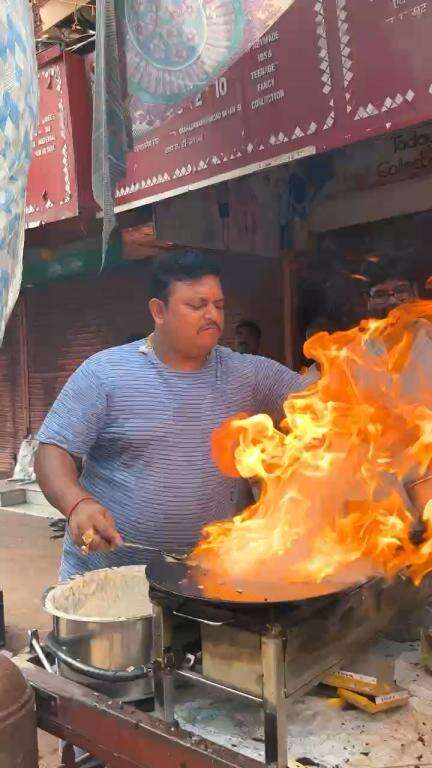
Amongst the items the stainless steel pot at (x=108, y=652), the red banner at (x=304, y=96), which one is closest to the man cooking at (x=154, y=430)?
the stainless steel pot at (x=108, y=652)

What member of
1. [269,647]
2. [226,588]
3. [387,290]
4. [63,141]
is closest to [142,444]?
[226,588]

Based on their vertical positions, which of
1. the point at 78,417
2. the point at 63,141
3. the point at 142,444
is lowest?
the point at 142,444

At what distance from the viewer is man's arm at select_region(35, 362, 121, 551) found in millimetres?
2555

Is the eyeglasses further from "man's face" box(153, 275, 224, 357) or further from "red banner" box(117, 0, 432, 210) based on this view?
"man's face" box(153, 275, 224, 357)

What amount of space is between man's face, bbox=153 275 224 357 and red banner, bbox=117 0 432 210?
1.60 metres

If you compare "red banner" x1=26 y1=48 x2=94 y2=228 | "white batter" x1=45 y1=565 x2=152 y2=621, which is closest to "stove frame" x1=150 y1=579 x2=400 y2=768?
"white batter" x1=45 y1=565 x2=152 y2=621

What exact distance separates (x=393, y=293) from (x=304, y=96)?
1.54 meters

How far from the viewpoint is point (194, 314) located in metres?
2.71

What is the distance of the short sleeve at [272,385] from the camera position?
3054mm

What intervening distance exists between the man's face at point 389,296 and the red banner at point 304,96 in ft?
4.16

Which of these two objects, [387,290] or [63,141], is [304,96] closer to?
[387,290]

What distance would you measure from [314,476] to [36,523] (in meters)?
7.83

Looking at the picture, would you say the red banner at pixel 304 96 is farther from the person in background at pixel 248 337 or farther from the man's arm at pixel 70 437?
the man's arm at pixel 70 437

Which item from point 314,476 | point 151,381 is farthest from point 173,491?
point 314,476
